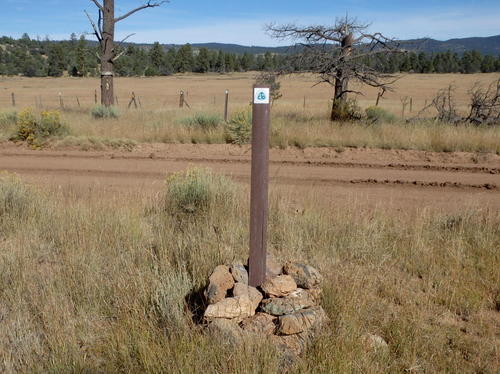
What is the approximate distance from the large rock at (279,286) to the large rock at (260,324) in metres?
0.25

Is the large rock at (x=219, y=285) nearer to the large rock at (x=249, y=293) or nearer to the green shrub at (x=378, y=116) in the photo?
the large rock at (x=249, y=293)

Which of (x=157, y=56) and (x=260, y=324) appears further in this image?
(x=157, y=56)

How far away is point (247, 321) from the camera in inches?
157

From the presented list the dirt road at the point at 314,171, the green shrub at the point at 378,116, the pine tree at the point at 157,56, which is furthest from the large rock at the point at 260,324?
the pine tree at the point at 157,56

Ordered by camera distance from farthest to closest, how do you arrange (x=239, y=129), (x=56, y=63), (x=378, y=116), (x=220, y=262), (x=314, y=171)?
1. (x=56, y=63)
2. (x=378, y=116)
3. (x=239, y=129)
4. (x=314, y=171)
5. (x=220, y=262)

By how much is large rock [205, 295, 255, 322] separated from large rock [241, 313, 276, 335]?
0.06 metres

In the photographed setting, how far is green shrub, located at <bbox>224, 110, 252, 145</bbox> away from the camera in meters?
15.8

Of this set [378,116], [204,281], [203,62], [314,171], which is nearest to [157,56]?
[203,62]

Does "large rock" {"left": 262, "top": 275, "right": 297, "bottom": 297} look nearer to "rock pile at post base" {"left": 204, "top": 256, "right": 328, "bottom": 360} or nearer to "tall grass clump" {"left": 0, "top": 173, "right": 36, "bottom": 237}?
"rock pile at post base" {"left": 204, "top": 256, "right": 328, "bottom": 360}

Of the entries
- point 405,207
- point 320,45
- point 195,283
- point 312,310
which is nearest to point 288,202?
point 405,207

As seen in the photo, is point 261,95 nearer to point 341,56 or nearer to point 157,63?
point 341,56

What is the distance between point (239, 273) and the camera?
4.55 meters

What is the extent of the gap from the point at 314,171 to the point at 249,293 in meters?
8.49

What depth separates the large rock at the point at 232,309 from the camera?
3980 mm
